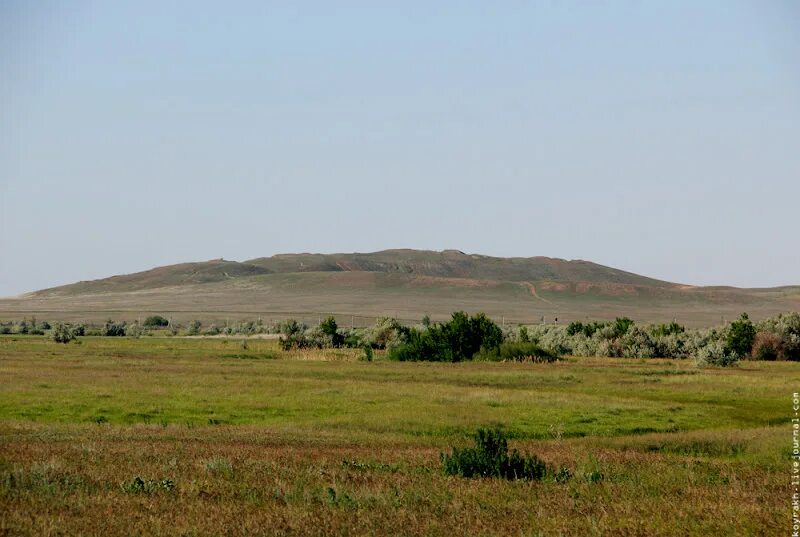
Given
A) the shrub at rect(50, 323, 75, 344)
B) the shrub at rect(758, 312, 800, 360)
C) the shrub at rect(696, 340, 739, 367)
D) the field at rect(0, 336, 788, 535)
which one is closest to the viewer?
the field at rect(0, 336, 788, 535)

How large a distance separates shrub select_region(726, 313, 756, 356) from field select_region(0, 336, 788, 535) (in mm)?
18277

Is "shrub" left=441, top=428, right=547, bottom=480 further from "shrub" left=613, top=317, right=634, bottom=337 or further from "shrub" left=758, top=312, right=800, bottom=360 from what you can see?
"shrub" left=613, top=317, right=634, bottom=337

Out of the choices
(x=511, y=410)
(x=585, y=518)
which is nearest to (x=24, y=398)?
(x=511, y=410)

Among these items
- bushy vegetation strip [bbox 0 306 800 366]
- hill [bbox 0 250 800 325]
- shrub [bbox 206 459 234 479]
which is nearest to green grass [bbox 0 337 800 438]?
bushy vegetation strip [bbox 0 306 800 366]

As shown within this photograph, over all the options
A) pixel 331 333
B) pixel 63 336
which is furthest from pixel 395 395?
pixel 63 336

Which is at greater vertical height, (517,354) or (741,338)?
(741,338)

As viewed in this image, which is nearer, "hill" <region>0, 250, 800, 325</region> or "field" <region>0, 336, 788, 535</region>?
"field" <region>0, 336, 788, 535</region>

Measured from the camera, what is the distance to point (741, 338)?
6825cm

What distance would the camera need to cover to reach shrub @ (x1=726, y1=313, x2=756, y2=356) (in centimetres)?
6775

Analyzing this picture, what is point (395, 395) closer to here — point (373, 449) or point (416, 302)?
point (373, 449)

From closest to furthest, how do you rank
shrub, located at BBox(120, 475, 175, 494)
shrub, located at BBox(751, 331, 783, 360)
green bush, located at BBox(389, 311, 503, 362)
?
shrub, located at BBox(120, 475, 175, 494), green bush, located at BBox(389, 311, 503, 362), shrub, located at BBox(751, 331, 783, 360)

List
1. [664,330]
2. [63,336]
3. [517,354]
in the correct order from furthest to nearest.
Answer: [63,336]
[664,330]
[517,354]

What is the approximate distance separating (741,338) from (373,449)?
52.9m

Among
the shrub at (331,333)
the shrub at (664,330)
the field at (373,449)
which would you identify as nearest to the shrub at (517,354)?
the field at (373,449)
